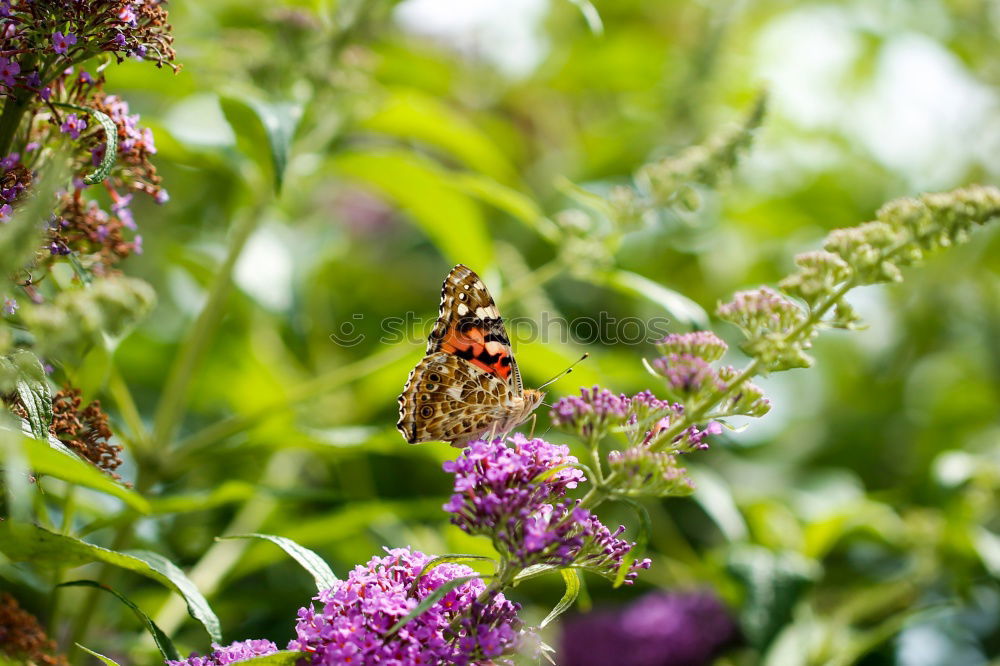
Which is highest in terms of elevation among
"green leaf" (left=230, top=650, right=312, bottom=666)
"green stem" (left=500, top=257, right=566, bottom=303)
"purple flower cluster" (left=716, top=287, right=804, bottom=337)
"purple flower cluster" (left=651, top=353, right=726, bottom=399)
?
"green stem" (left=500, top=257, right=566, bottom=303)

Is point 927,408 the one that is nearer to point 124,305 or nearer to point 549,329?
point 549,329

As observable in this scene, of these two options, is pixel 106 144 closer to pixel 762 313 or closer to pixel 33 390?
pixel 33 390

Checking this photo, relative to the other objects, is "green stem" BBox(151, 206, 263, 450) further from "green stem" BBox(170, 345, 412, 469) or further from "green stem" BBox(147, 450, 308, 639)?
"green stem" BBox(147, 450, 308, 639)

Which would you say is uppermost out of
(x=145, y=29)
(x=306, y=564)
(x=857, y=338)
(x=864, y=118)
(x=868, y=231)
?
(x=864, y=118)

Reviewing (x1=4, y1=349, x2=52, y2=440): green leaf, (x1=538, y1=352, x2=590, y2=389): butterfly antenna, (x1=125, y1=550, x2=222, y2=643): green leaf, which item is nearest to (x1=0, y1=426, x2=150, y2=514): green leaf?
(x1=4, y1=349, x2=52, y2=440): green leaf

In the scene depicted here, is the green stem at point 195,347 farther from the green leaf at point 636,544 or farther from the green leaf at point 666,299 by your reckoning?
the green leaf at point 636,544

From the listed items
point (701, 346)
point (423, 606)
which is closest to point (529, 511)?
point (423, 606)

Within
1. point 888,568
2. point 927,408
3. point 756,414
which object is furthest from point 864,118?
point 756,414

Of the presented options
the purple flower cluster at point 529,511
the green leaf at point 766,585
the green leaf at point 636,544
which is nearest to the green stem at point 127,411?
the purple flower cluster at point 529,511
